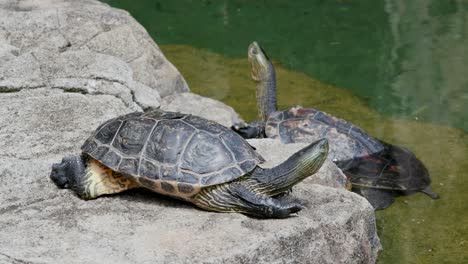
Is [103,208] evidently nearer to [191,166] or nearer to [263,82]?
[191,166]

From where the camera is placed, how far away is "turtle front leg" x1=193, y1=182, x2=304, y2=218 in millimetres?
3934

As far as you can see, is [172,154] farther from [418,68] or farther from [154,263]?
[418,68]

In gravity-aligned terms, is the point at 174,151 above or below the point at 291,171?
above

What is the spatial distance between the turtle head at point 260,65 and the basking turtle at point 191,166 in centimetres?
296

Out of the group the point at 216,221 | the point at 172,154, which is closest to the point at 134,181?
the point at 172,154

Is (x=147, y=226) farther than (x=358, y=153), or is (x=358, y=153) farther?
(x=358, y=153)

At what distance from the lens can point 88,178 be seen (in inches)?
165

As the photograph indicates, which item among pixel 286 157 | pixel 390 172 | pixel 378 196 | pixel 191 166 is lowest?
pixel 378 196

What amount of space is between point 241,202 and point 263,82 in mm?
3288

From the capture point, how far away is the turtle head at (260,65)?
7.15 metres

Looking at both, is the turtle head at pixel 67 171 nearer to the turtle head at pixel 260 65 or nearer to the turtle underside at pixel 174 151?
the turtle underside at pixel 174 151

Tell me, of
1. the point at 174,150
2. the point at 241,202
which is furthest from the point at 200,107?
the point at 241,202

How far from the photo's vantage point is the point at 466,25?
10.3 metres

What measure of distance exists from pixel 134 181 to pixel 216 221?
0.55m
